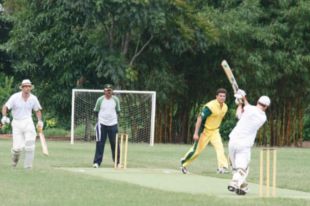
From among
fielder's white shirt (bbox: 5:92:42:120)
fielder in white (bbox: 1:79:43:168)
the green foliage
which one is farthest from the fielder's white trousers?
the green foliage

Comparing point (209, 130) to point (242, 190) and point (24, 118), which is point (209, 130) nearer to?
point (24, 118)

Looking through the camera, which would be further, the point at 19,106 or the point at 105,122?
the point at 105,122

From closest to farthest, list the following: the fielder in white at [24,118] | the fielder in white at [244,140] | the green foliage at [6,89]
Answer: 1. the fielder in white at [244,140]
2. the fielder in white at [24,118]
3. the green foliage at [6,89]

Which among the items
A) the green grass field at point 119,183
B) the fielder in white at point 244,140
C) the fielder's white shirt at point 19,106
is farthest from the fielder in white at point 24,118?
the fielder in white at point 244,140

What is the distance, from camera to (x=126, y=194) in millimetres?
14414

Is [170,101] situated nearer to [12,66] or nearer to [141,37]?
[141,37]

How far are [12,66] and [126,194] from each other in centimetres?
3205

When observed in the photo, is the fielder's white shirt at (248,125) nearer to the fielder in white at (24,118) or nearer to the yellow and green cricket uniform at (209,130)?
the yellow and green cricket uniform at (209,130)

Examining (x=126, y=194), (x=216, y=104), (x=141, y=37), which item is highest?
(x=141, y=37)

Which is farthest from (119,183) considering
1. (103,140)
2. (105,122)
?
(105,122)

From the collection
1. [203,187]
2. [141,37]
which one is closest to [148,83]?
[141,37]

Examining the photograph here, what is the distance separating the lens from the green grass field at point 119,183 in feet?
44.4

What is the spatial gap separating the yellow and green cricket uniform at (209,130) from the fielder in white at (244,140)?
4.65 meters

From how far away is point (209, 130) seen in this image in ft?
67.6
